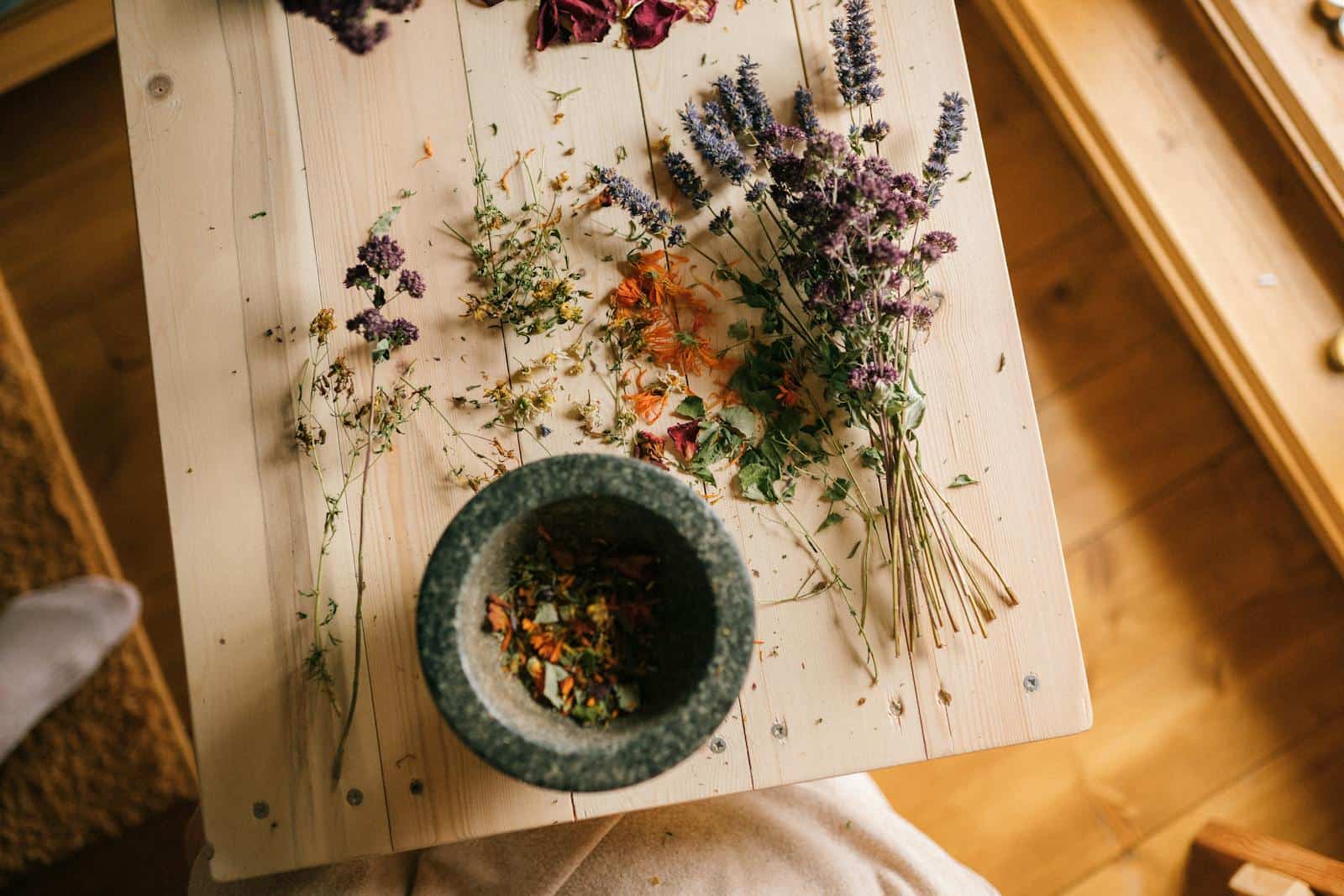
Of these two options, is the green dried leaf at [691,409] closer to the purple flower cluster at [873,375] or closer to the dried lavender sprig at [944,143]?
the purple flower cluster at [873,375]

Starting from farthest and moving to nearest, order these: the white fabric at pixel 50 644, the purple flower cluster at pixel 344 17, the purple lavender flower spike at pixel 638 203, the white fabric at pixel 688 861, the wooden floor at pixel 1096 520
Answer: the wooden floor at pixel 1096 520
the white fabric at pixel 50 644
the white fabric at pixel 688 861
the purple lavender flower spike at pixel 638 203
the purple flower cluster at pixel 344 17

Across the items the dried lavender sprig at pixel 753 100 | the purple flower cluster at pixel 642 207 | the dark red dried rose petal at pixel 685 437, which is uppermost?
the dried lavender sprig at pixel 753 100

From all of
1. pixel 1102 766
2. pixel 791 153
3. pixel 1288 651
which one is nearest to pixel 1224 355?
pixel 1288 651

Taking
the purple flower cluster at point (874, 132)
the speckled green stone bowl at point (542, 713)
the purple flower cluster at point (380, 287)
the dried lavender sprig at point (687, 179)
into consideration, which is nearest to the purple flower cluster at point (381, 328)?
the purple flower cluster at point (380, 287)

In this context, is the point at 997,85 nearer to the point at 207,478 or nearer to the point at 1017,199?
the point at 1017,199

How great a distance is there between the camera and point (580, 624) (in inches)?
37.2

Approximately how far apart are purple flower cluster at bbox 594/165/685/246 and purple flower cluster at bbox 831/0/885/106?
25 cm

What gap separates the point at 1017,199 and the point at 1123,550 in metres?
0.67

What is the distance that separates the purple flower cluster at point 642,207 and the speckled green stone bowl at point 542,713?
32 cm

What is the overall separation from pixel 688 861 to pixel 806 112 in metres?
0.95

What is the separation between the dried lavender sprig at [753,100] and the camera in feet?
3.43

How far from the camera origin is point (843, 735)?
3.36ft

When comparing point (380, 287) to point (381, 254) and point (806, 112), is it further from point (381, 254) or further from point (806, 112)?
point (806, 112)

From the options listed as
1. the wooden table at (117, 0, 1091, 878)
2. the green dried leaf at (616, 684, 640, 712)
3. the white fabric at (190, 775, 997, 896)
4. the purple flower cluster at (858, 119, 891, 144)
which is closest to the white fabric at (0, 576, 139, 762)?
the white fabric at (190, 775, 997, 896)
